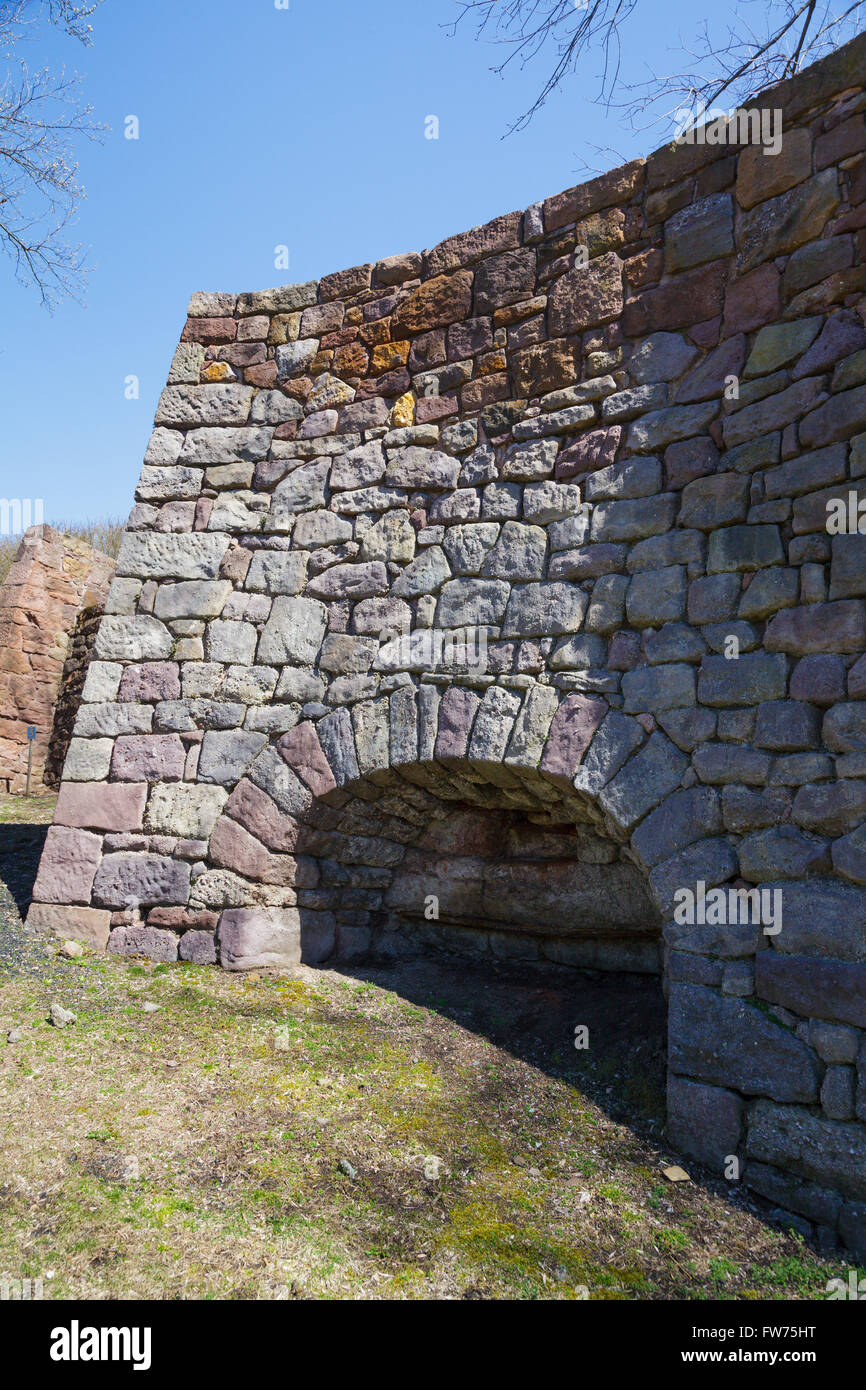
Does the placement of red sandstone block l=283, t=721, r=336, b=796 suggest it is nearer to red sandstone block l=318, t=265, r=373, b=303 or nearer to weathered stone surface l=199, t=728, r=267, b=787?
weathered stone surface l=199, t=728, r=267, b=787

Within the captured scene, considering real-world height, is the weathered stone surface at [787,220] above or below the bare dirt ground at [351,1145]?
above

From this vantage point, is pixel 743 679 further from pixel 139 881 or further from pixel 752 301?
pixel 139 881

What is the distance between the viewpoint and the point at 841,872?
2902 mm

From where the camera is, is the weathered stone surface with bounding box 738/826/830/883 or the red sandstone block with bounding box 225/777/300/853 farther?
the red sandstone block with bounding box 225/777/300/853

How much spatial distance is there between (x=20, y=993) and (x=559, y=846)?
265 cm

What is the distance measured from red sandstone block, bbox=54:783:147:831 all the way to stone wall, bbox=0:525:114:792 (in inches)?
207

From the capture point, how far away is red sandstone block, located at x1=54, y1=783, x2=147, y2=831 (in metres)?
4.58

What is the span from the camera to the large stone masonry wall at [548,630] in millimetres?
3047

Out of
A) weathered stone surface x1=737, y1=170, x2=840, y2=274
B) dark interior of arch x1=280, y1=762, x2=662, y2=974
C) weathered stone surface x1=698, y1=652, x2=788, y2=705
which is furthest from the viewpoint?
dark interior of arch x1=280, y1=762, x2=662, y2=974

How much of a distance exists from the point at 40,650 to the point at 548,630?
8.20 m

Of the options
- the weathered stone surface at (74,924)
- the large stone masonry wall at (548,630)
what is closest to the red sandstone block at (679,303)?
the large stone masonry wall at (548,630)

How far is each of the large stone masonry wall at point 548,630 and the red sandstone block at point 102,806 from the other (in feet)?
0.06

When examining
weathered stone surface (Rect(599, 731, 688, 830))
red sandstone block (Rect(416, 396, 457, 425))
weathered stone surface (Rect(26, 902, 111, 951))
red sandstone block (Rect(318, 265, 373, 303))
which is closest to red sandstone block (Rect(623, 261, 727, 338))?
red sandstone block (Rect(416, 396, 457, 425))

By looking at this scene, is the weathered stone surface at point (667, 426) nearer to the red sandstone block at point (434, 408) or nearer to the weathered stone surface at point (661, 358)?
the weathered stone surface at point (661, 358)
